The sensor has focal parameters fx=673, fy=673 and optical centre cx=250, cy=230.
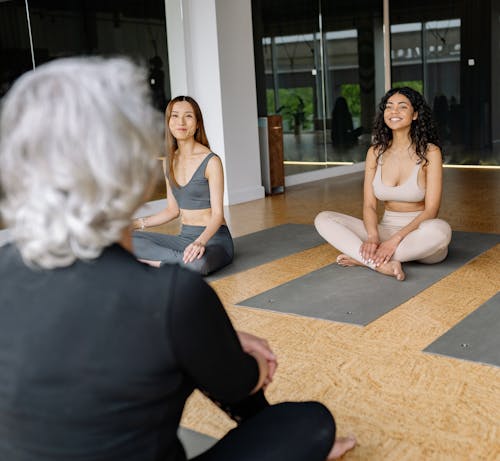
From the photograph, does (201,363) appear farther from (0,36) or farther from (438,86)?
(438,86)

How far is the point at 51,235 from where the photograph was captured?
899 mm

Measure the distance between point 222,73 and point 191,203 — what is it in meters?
2.81

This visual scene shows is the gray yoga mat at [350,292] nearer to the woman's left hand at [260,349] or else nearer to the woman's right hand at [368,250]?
the woman's right hand at [368,250]

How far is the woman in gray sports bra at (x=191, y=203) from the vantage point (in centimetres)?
361

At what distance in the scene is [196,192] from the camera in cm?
375

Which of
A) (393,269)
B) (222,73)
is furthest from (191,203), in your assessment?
(222,73)

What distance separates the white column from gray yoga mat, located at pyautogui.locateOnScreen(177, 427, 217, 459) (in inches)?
179

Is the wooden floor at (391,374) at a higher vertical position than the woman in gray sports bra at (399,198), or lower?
lower

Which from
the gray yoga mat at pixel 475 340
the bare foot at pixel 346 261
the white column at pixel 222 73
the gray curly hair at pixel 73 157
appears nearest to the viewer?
the gray curly hair at pixel 73 157

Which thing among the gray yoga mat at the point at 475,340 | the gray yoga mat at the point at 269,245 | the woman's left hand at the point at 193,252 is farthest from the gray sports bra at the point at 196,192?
the gray yoga mat at the point at 475,340

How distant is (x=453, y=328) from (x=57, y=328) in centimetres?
211

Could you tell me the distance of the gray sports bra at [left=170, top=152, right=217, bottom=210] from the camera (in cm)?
371

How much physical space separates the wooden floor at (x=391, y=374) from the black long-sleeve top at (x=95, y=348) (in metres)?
1.02

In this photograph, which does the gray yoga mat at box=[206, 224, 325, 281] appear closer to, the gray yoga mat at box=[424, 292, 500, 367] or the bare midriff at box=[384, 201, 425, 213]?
the bare midriff at box=[384, 201, 425, 213]
